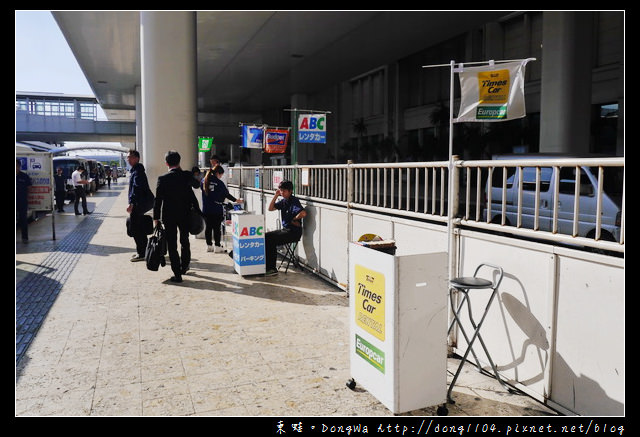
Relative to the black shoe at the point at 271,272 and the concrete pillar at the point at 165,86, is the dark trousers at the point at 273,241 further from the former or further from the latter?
the concrete pillar at the point at 165,86

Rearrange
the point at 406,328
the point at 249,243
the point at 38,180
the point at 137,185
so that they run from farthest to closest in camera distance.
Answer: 1. the point at 38,180
2. the point at 137,185
3. the point at 249,243
4. the point at 406,328

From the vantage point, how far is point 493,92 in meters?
4.75

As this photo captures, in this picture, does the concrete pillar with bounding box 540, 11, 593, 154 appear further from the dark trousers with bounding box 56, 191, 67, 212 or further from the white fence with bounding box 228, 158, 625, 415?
the dark trousers with bounding box 56, 191, 67, 212

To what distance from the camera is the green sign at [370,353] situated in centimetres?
364

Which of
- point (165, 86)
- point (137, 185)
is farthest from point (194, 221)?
point (165, 86)

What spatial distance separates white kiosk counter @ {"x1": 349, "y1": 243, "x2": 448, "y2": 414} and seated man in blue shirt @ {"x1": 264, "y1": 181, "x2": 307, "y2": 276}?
4519mm

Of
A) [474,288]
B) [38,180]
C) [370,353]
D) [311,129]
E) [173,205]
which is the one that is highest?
[311,129]

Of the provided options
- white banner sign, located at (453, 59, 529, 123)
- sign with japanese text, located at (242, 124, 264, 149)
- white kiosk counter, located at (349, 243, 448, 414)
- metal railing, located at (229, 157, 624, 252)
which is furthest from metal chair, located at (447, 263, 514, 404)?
sign with japanese text, located at (242, 124, 264, 149)

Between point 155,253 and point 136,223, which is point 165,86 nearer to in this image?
point 136,223

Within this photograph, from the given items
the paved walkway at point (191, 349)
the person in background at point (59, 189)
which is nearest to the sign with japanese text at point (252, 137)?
the paved walkway at point (191, 349)

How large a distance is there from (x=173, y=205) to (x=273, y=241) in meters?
1.67
